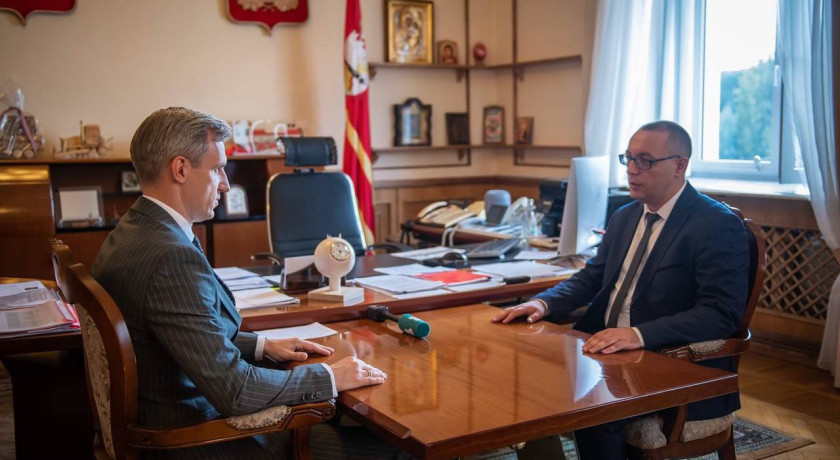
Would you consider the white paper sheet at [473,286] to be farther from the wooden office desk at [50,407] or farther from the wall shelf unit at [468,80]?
the wall shelf unit at [468,80]

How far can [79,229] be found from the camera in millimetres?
4762

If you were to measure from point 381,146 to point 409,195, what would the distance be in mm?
448

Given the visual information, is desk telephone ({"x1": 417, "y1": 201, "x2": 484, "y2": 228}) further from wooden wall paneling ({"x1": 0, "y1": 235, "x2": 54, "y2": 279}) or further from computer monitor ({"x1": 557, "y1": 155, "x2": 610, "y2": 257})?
wooden wall paneling ({"x1": 0, "y1": 235, "x2": 54, "y2": 279})

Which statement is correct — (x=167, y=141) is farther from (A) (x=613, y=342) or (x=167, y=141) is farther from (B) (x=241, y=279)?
(B) (x=241, y=279)

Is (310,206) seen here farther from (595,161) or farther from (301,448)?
(301,448)

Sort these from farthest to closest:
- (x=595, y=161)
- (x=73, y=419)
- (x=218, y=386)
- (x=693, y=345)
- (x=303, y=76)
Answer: (x=303, y=76)
(x=595, y=161)
(x=73, y=419)
(x=693, y=345)
(x=218, y=386)

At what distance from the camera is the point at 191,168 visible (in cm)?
171

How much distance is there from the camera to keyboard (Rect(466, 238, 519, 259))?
11.0 ft

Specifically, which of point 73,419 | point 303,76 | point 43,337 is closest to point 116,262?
point 43,337

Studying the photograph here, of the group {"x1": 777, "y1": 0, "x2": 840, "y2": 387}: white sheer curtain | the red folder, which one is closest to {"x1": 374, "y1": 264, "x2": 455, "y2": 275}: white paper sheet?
the red folder

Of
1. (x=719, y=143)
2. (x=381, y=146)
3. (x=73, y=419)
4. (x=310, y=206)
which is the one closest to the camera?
(x=73, y=419)

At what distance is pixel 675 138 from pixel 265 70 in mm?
3724

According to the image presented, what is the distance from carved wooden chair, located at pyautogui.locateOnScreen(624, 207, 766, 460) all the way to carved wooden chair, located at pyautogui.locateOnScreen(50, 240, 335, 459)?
2.67ft

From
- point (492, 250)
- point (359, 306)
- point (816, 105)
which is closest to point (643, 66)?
point (816, 105)
